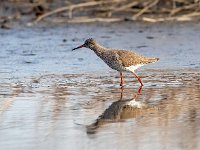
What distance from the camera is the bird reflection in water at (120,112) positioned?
720 cm

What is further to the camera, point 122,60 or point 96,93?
point 122,60

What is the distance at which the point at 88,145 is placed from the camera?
6.28 metres

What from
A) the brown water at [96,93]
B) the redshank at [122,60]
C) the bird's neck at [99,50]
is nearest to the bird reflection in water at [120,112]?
the brown water at [96,93]

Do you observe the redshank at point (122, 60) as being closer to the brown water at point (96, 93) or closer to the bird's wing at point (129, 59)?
the bird's wing at point (129, 59)

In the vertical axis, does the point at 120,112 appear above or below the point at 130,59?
below

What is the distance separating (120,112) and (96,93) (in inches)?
49.5

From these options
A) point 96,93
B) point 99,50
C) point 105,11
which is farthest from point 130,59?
point 105,11

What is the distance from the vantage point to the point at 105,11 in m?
15.6

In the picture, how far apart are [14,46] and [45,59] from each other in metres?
1.42

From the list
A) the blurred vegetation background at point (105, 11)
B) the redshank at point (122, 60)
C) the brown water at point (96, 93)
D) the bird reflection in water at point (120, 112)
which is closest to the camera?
the brown water at point (96, 93)

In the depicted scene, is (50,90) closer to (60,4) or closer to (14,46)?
(14,46)

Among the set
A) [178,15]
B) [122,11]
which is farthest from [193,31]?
[122,11]

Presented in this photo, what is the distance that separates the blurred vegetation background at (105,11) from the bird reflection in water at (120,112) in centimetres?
665

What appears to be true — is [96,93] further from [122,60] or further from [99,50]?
[99,50]
